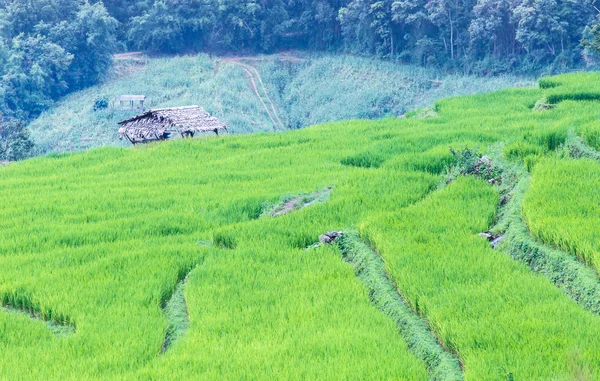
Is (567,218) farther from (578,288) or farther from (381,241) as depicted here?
(381,241)

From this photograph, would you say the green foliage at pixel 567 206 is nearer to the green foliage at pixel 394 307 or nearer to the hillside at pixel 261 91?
the green foliage at pixel 394 307

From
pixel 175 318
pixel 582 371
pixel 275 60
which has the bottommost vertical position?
pixel 275 60

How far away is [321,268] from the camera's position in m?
7.59

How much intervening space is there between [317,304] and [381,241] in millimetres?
1360

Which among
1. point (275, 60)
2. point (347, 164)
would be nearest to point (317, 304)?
point (347, 164)

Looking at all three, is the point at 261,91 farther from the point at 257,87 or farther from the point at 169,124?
the point at 169,124

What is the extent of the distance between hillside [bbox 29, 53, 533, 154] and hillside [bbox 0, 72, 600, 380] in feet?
63.2

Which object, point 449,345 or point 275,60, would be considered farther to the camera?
point 275,60

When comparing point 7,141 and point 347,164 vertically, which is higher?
point 347,164

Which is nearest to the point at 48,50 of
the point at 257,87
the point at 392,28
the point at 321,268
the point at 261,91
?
the point at 257,87

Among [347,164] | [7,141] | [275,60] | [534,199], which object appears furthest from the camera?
[275,60]

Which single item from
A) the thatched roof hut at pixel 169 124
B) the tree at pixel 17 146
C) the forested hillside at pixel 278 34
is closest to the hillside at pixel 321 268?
the thatched roof hut at pixel 169 124

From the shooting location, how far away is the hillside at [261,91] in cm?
3203

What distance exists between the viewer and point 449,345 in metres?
5.74
